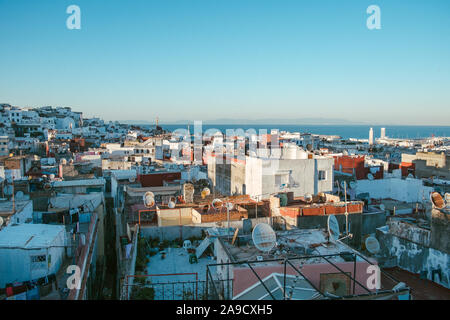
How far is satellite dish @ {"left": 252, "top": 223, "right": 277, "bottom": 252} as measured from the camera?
740 cm

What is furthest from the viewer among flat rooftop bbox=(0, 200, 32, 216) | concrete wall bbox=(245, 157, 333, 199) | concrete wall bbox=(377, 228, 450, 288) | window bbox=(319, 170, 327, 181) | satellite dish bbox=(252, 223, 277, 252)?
window bbox=(319, 170, 327, 181)

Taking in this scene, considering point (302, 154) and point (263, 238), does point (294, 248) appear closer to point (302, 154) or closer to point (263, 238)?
point (263, 238)

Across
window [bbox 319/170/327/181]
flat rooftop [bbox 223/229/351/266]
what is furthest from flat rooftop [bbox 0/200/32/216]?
window [bbox 319/170/327/181]

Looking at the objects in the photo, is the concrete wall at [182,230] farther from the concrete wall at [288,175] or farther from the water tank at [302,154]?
the water tank at [302,154]

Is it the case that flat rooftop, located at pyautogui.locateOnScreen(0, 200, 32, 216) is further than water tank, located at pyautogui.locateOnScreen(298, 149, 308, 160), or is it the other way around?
water tank, located at pyautogui.locateOnScreen(298, 149, 308, 160)

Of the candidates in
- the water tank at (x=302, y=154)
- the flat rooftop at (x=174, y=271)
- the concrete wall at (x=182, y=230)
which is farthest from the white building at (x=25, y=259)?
the water tank at (x=302, y=154)

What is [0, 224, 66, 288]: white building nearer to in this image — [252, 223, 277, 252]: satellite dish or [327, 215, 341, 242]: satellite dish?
[252, 223, 277, 252]: satellite dish

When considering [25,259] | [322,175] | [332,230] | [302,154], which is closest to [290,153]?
[302,154]

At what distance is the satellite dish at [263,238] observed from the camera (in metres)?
7.40

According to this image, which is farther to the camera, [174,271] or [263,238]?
[174,271]

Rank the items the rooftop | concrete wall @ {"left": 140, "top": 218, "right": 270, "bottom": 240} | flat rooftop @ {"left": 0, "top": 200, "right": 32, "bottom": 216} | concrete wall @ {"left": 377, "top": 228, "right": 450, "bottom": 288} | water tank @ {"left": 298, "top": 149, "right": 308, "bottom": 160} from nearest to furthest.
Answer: the rooftop → concrete wall @ {"left": 377, "top": 228, "right": 450, "bottom": 288} → concrete wall @ {"left": 140, "top": 218, "right": 270, "bottom": 240} → flat rooftop @ {"left": 0, "top": 200, "right": 32, "bottom": 216} → water tank @ {"left": 298, "top": 149, "right": 308, "bottom": 160}

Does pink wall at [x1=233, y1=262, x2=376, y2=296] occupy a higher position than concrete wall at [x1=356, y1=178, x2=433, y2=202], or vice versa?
pink wall at [x1=233, y1=262, x2=376, y2=296]

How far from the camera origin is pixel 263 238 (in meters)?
7.47

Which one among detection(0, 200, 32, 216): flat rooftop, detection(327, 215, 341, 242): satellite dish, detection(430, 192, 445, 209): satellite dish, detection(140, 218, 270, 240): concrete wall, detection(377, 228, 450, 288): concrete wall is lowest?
detection(377, 228, 450, 288): concrete wall
